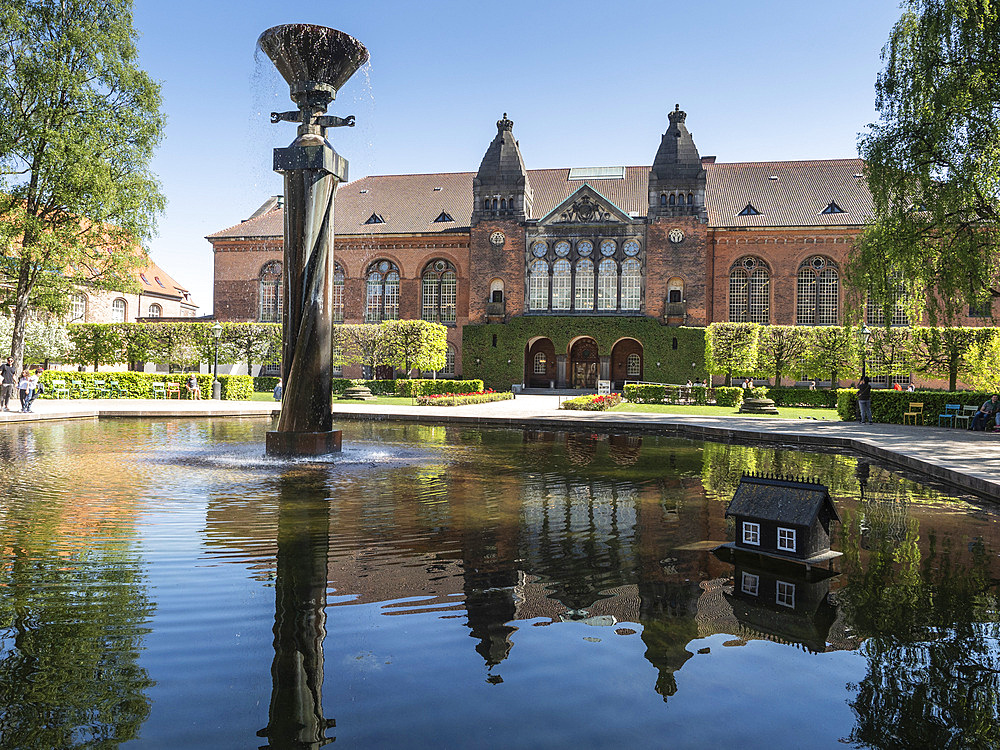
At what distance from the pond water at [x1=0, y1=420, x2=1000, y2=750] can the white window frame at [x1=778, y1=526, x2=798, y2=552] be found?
222 millimetres

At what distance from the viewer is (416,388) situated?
32.5 metres

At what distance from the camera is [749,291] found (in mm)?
41656

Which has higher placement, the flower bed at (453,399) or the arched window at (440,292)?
the arched window at (440,292)

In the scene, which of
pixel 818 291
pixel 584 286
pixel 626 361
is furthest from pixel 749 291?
pixel 584 286

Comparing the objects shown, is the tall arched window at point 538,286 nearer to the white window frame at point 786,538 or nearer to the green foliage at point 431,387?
the green foliage at point 431,387

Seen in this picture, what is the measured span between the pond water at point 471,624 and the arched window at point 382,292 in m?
37.3

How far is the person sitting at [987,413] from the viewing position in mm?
18297

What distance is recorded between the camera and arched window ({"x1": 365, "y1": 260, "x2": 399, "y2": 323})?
45750mm

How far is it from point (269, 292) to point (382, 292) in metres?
7.68

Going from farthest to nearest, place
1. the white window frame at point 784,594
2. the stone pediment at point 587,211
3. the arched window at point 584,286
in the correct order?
the arched window at point 584,286, the stone pediment at point 587,211, the white window frame at point 784,594

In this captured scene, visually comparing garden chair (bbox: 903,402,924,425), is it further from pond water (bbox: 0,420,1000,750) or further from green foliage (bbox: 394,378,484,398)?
green foliage (bbox: 394,378,484,398)

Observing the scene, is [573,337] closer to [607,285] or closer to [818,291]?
[607,285]

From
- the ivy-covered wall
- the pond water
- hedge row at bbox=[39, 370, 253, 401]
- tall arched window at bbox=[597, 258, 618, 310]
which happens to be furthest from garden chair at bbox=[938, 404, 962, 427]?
hedge row at bbox=[39, 370, 253, 401]

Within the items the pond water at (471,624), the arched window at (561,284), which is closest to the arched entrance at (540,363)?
the arched window at (561,284)
